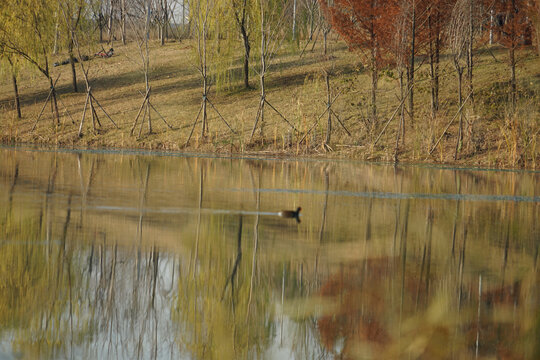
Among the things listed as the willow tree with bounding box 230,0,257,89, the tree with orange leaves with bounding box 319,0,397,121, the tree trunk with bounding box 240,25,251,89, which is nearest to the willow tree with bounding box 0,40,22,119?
the willow tree with bounding box 230,0,257,89

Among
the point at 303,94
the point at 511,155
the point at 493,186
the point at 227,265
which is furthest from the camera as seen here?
the point at 303,94

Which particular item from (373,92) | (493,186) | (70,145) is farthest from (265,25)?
(493,186)

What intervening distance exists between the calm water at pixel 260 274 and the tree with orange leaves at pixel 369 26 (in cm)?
1817

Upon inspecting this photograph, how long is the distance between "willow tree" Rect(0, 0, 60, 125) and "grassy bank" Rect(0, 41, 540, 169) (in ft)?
11.0

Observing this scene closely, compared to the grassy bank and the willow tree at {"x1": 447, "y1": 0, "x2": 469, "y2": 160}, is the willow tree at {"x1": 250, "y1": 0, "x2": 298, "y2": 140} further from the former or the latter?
the willow tree at {"x1": 447, "y1": 0, "x2": 469, "y2": 160}

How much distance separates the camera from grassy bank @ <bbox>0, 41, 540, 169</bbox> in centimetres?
3116

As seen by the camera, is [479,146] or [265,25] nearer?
[479,146]

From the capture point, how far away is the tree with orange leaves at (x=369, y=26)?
115 feet

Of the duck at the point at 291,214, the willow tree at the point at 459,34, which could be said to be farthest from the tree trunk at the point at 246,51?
the duck at the point at 291,214

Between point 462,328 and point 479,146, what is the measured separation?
24.7 meters

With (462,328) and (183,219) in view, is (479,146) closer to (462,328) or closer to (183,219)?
(183,219)

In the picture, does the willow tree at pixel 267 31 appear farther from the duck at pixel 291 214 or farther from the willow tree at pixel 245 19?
the duck at pixel 291 214

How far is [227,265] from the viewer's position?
9773mm

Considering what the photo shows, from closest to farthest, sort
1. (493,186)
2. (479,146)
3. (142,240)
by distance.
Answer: (142,240) → (493,186) → (479,146)
